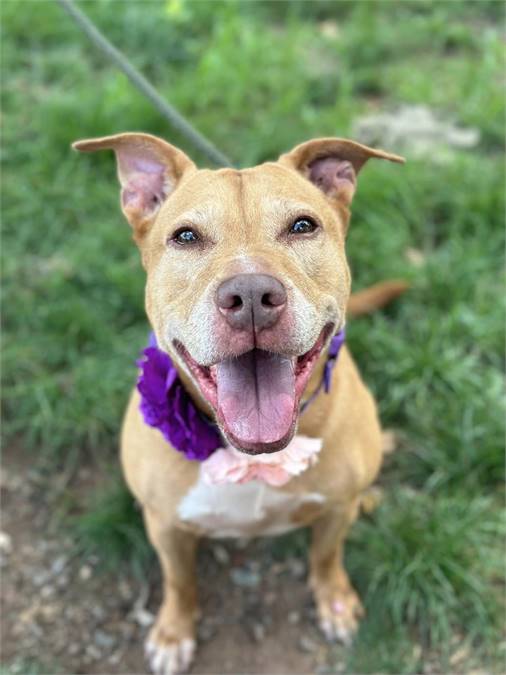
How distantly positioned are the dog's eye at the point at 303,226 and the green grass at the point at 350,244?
1.65 metres

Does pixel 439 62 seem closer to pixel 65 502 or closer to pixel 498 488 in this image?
pixel 498 488

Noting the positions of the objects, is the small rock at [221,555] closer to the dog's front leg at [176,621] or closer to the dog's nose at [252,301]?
the dog's front leg at [176,621]

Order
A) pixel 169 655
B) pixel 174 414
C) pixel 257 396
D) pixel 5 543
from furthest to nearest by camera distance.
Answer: pixel 5 543 < pixel 169 655 < pixel 174 414 < pixel 257 396

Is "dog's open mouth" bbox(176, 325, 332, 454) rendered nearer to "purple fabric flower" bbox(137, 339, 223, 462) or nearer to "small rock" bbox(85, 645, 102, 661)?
"purple fabric flower" bbox(137, 339, 223, 462)

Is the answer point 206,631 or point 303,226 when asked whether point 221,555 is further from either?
point 303,226

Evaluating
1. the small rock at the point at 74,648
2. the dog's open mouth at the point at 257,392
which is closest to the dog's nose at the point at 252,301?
the dog's open mouth at the point at 257,392

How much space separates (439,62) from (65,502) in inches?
174

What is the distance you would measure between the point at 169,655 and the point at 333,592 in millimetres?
756

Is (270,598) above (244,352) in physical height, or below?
below

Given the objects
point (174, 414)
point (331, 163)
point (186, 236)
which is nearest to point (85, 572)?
point (174, 414)

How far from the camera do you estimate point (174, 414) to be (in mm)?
2525

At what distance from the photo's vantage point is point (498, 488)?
370 cm

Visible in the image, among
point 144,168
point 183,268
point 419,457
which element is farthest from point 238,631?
point 144,168

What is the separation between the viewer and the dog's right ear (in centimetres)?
265
